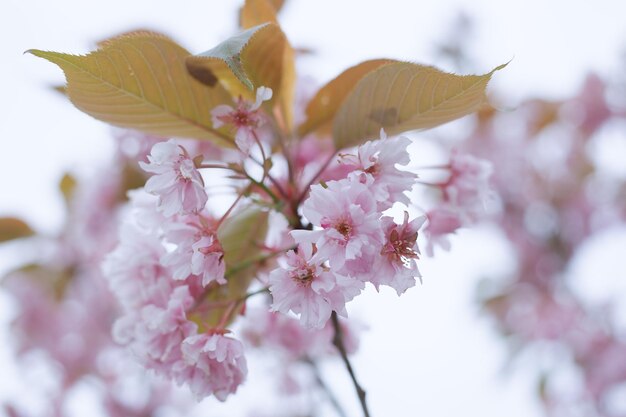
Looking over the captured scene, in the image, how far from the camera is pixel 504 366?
3.19 metres

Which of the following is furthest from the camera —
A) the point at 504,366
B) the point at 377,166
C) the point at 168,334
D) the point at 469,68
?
the point at 469,68

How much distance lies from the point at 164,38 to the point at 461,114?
0.42m

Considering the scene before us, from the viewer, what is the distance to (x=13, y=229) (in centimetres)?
224

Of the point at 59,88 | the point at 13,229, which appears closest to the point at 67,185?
the point at 13,229

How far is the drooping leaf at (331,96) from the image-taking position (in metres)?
1.04

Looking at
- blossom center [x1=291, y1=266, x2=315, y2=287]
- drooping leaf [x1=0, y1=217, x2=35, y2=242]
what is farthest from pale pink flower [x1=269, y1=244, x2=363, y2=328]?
drooping leaf [x1=0, y1=217, x2=35, y2=242]

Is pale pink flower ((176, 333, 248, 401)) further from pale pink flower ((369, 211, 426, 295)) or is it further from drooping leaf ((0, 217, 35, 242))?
drooping leaf ((0, 217, 35, 242))

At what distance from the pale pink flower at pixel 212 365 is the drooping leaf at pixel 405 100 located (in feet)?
1.20

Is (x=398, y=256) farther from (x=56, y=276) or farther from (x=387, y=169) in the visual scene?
(x=56, y=276)

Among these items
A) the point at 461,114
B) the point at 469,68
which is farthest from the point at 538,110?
the point at 461,114

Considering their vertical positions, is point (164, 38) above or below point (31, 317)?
above

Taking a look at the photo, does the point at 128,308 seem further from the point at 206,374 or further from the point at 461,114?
the point at 461,114

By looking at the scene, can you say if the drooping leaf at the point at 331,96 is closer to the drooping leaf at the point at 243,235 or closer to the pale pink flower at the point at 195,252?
the drooping leaf at the point at 243,235

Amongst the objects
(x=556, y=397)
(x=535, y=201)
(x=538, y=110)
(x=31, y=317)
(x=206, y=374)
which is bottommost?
(x=556, y=397)
